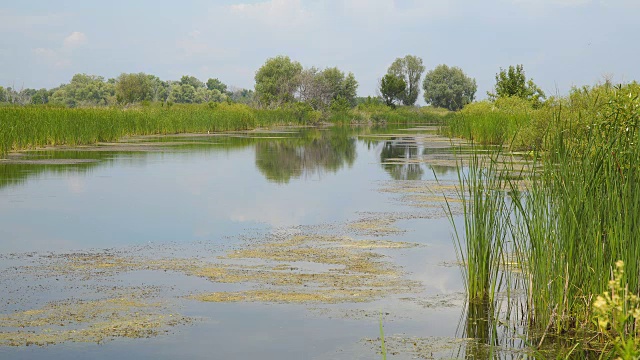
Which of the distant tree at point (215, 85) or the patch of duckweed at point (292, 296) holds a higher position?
the distant tree at point (215, 85)

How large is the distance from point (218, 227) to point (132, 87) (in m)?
81.1

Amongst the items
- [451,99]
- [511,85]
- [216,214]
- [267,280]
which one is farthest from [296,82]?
[267,280]

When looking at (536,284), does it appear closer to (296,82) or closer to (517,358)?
(517,358)

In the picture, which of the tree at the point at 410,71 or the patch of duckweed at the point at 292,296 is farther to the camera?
the tree at the point at 410,71

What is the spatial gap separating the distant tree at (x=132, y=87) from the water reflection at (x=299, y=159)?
2319 inches

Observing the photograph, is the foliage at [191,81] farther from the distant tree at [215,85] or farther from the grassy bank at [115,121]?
the grassy bank at [115,121]

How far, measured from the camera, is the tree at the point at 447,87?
3792 inches

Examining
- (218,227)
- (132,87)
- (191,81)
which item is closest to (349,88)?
(132,87)

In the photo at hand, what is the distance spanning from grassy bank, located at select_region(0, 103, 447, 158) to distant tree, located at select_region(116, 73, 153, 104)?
28.0 meters

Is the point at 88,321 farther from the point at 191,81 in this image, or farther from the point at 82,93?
the point at 191,81

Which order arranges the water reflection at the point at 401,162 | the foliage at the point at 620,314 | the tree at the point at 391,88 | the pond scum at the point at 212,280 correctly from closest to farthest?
the foliage at the point at 620,314, the pond scum at the point at 212,280, the water reflection at the point at 401,162, the tree at the point at 391,88

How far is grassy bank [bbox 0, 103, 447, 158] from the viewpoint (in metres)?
24.6

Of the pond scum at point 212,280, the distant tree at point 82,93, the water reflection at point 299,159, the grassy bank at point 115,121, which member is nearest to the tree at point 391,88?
the grassy bank at point 115,121

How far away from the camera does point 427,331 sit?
6.45m
